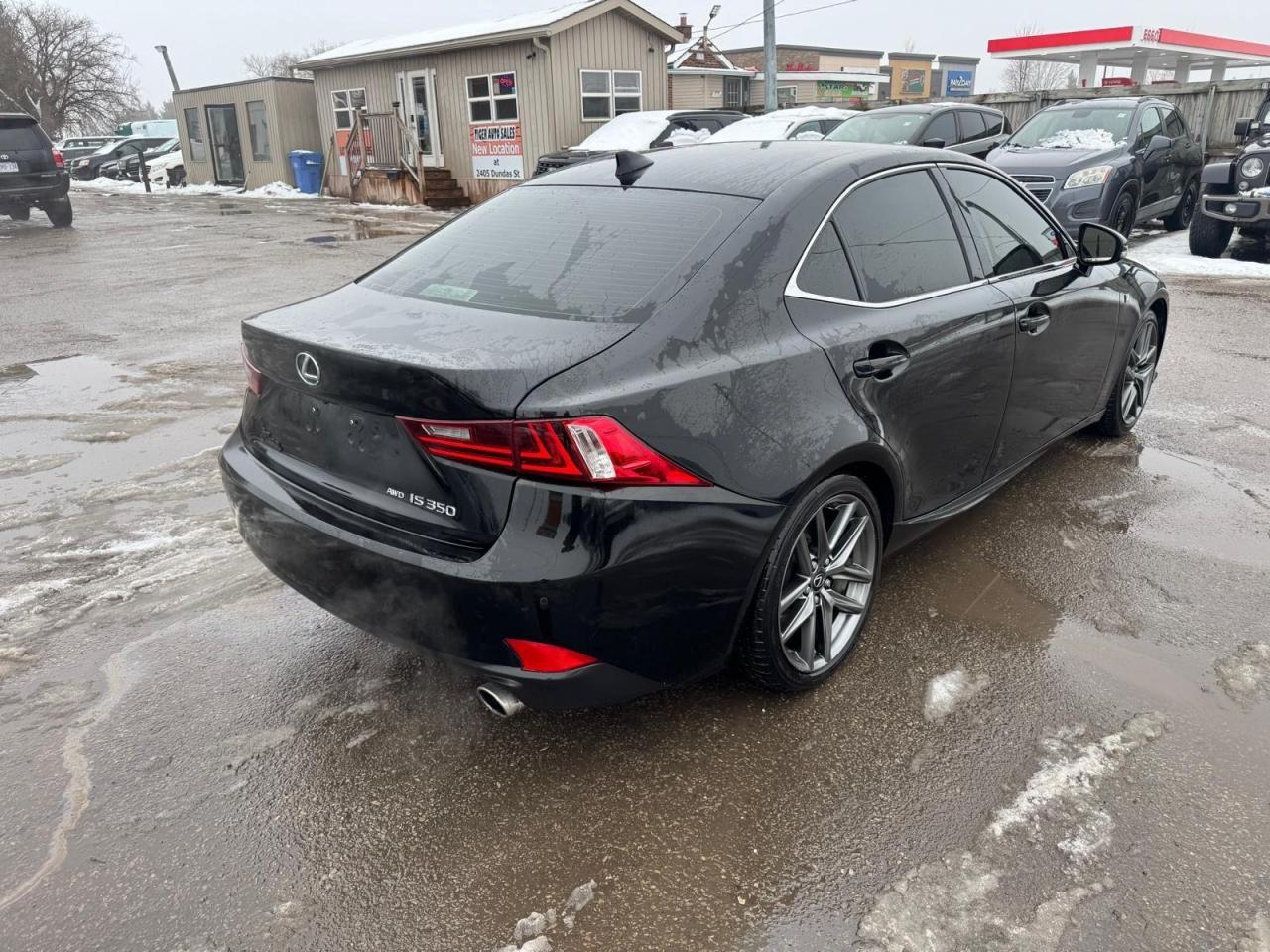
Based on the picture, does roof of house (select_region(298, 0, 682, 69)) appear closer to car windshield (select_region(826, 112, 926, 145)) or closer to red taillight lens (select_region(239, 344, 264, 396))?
car windshield (select_region(826, 112, 926, 145))

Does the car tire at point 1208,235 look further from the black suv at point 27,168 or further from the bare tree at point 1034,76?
the bare tree at point 1034,76

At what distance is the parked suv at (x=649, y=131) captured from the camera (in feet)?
54.5

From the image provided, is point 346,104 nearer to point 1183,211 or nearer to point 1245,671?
point 1183,211

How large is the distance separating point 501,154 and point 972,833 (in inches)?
794

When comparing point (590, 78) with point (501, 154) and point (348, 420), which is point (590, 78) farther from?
point (348, 420)

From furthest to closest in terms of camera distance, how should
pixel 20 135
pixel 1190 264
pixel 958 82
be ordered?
1. pixel 958 82
2. pixel 20 135
3. pixel 1190 264

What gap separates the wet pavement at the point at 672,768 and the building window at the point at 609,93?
1810cm

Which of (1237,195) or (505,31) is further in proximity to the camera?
(505,31)

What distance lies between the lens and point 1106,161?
10414mm

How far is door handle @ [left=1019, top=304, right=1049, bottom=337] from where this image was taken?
358cm

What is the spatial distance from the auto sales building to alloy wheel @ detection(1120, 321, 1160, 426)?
16.6 m

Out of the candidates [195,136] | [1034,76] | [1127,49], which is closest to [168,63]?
[195,136]

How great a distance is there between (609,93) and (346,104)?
760 centimetres

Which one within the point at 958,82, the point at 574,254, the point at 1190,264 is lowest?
the point at 1190,264
